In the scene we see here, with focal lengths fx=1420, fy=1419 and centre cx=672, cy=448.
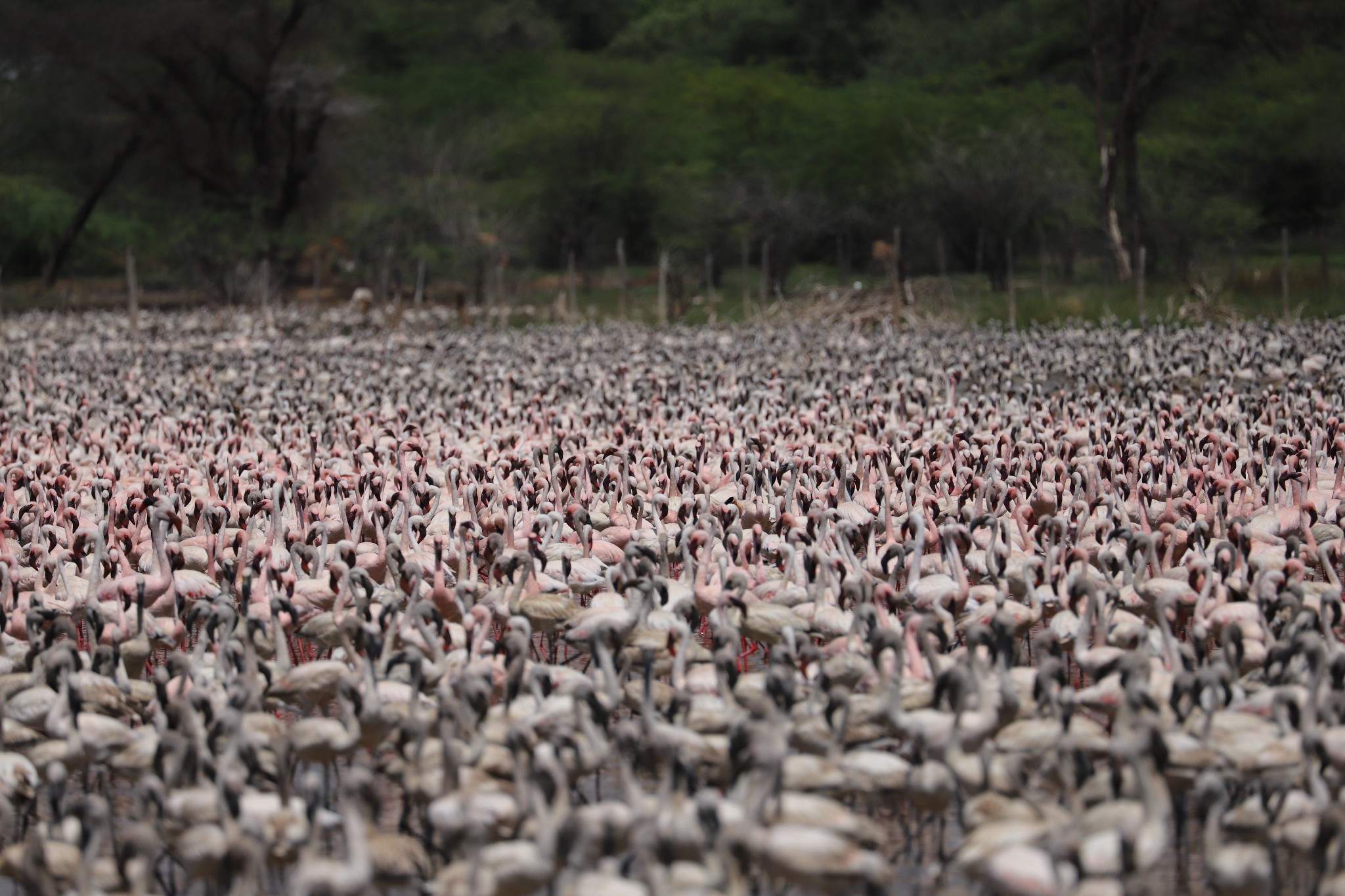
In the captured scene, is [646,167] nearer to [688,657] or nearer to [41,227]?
[41,227]

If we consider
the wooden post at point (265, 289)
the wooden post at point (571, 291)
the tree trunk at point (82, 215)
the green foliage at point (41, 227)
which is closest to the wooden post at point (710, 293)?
the wooden post at point (571, 291)

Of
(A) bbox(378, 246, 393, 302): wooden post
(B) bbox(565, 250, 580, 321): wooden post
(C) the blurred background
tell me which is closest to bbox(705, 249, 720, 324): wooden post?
(C) the blurred background

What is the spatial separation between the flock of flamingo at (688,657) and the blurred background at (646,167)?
17088 mm

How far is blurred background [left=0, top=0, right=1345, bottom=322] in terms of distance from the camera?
3331cm

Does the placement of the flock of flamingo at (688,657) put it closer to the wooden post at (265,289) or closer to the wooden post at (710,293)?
the wooden post at (710,293)

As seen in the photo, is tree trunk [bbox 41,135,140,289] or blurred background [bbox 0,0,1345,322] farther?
tree trunk [bbox 41,135,140,289]

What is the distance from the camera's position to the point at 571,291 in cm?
2823

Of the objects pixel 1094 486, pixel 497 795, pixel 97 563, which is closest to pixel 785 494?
pixel 1094 486

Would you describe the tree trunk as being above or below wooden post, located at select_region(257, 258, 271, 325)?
above

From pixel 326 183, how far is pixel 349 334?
51.4ft

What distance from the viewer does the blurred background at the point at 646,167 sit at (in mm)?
33312

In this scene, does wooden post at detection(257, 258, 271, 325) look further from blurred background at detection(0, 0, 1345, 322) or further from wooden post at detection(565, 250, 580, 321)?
wooden post at detection(565, 250, 580, 321)

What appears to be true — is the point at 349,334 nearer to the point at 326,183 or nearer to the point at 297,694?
the point at 326,183

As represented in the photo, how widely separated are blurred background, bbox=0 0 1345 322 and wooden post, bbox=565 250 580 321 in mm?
268
